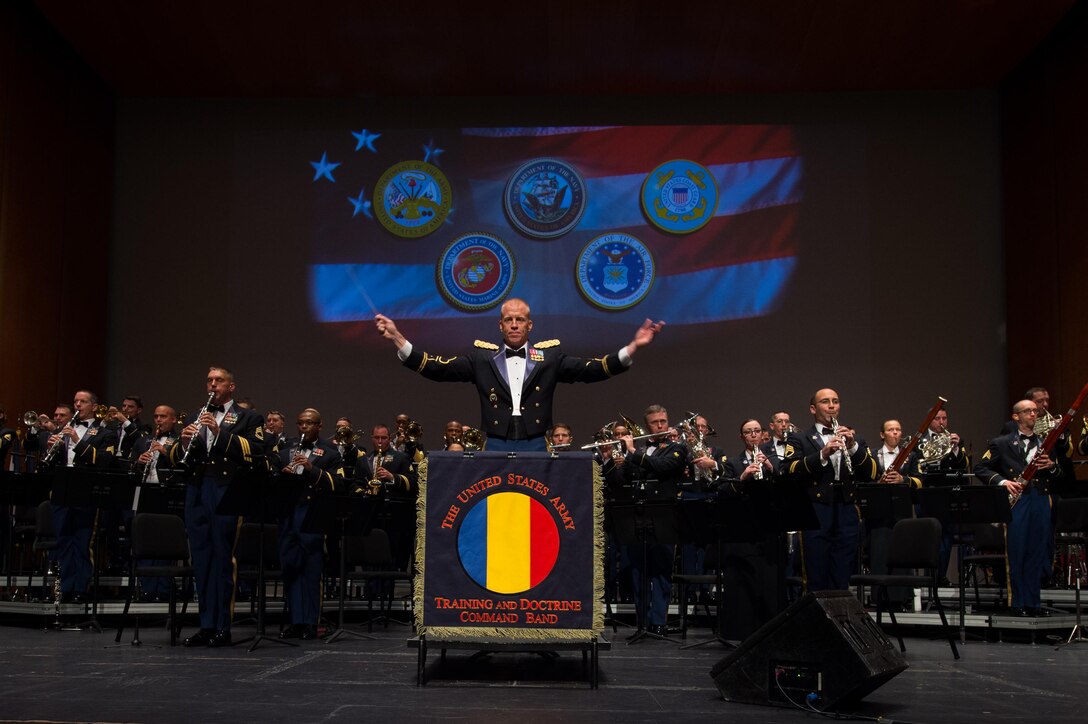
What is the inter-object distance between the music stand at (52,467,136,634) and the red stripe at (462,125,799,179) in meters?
6.89

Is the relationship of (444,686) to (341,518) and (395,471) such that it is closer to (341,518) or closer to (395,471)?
(341,518)

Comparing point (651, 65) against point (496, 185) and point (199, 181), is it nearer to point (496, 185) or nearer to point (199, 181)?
point (496, 185)

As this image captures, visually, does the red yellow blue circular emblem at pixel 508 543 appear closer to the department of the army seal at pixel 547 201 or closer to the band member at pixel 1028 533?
the band member at pixel 1028 533

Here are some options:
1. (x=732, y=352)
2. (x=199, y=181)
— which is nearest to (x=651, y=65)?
(x=732, y=352)

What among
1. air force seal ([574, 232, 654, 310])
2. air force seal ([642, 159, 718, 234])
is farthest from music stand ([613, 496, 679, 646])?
air force seal ([642, 159, 718, 234])

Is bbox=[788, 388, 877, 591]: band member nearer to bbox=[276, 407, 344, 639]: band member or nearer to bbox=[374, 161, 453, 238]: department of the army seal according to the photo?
bbox=[276, 407, 344, 639]: band member

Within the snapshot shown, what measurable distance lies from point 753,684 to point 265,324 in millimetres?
10175

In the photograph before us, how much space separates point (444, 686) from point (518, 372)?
1.91 metres

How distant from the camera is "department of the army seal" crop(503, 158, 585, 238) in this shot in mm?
13703

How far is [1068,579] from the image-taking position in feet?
36.4

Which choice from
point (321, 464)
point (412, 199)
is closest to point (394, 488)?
point (321, 464)

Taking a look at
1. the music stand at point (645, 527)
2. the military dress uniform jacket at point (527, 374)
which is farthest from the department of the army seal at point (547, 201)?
the military dress uniform jacket at point (527, 374)

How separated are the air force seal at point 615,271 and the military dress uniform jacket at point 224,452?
22.4 ft

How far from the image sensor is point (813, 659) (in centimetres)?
466
